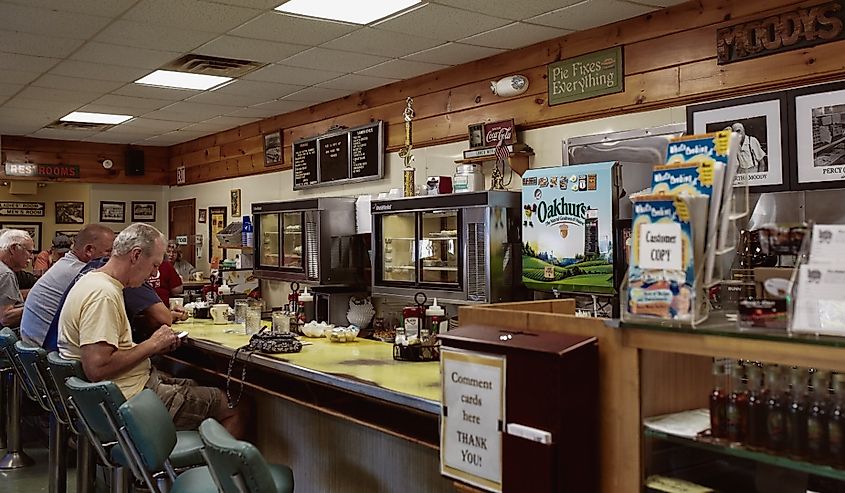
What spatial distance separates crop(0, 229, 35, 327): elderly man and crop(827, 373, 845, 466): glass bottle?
19.6 feet

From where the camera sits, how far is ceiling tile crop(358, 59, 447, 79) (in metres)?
5.79

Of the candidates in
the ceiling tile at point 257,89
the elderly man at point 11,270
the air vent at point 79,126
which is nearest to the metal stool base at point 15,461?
the elderly man at point 11,270

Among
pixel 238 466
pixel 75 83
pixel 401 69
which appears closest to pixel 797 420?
pixel 238 466

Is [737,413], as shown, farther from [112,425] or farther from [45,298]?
[45,298]

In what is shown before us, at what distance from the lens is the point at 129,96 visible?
23.2ft

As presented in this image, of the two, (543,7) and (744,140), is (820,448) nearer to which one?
(744,140)

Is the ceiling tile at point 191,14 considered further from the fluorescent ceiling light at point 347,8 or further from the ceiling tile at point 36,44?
the ceiling tile at point 36,44

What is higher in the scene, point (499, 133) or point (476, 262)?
point (499, 133)

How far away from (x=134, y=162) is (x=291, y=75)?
514cm

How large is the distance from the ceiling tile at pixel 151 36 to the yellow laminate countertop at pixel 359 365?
1.91m

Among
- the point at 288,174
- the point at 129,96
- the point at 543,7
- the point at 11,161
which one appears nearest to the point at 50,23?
the point at 129,96

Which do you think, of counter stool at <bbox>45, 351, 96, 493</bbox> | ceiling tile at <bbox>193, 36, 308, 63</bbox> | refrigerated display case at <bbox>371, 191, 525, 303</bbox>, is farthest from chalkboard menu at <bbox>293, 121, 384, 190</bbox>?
counter stool at <bbox>45, 351, 96, 493</bbox>

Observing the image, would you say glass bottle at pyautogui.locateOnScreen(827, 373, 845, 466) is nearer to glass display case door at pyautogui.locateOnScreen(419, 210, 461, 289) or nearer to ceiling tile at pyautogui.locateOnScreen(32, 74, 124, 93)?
glass display case door at pyautogui.locateOnScreen(419, 210, 461, 289)

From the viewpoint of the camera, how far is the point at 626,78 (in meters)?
4.64
